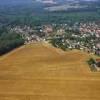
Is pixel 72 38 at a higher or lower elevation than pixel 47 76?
lower

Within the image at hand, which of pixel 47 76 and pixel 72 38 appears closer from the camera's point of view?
pixel 47 76

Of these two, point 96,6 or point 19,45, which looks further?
point 96,6

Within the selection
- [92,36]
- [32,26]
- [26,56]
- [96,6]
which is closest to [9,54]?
[26,56]

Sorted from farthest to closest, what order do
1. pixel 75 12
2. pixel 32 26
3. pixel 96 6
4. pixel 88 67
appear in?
pixel 96 6 → pixel 75 12 → pixel 32 26 → pixel 88 67

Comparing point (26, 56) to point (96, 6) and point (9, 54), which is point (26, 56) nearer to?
point (9, 54)

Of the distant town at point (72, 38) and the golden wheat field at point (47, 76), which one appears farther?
the distant town at point (72, 38)

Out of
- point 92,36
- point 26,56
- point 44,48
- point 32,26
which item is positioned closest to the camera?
point 26,56

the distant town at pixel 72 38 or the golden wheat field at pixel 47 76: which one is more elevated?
the golden wheat field at pixel 47 76
